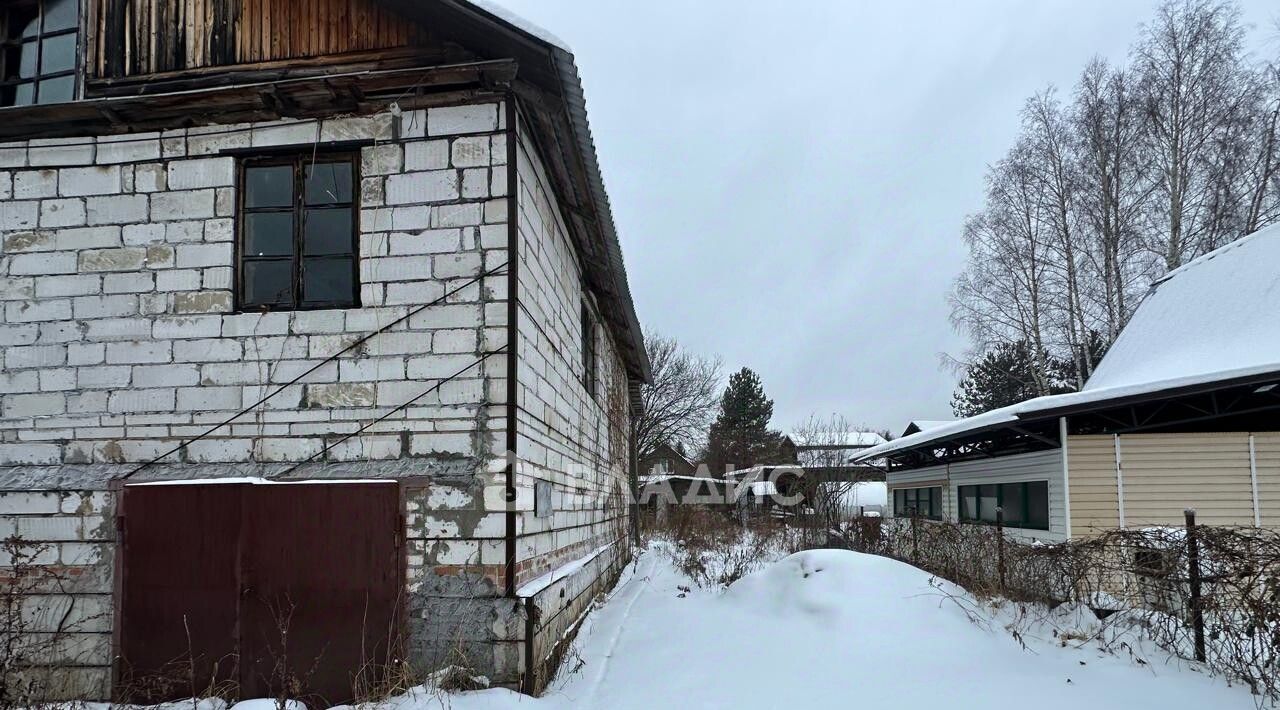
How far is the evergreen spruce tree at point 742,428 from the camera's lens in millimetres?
42678

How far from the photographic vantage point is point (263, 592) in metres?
5.69

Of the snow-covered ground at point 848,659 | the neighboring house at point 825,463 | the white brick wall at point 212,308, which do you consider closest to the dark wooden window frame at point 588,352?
the snow-covered ground at point 848,659

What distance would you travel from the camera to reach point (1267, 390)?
452 inches

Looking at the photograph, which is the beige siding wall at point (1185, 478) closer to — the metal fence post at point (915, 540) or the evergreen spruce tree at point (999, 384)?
the metal fence post at point (915, 540)

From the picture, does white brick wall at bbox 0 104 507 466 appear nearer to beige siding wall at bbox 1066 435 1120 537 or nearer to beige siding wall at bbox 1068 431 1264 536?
beige siding wall at bbox 1066 435 1120 537

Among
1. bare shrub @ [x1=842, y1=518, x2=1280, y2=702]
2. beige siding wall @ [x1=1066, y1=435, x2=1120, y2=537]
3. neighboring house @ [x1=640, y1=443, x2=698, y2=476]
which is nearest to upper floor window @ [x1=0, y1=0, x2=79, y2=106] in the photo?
bare shrub @ [x1=842, y1=518, x2=1280, y2=702]

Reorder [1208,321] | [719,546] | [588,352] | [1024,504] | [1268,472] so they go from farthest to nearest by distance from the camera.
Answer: [719,546] → [1208,321] → [1024,504] → [1268,472] → [588,352]

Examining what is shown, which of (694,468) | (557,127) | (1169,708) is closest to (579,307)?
(557,127)

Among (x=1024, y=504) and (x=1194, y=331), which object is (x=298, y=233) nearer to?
(x=1024, y=504)

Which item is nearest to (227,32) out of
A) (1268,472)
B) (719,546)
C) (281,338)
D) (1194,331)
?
(281,338)

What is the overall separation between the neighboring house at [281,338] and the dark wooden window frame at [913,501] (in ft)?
50.9

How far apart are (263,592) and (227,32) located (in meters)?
4.61

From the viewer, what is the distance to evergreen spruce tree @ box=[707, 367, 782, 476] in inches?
1680

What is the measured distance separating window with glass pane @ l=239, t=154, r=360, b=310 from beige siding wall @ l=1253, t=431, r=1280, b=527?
45.0ft
